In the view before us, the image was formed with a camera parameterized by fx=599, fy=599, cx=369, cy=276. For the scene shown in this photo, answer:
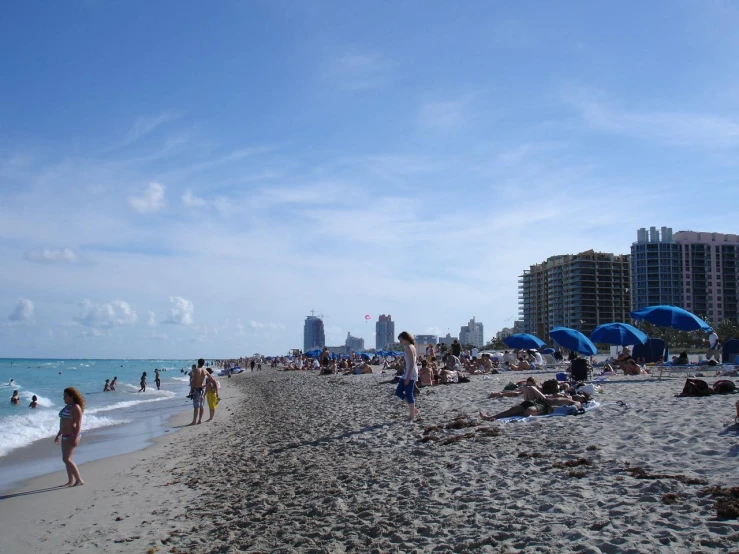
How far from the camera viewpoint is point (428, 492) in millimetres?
6086

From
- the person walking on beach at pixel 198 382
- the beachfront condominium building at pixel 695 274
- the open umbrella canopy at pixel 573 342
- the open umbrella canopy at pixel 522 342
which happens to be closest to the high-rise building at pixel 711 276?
the beachfront condominium building at pixel 695 274

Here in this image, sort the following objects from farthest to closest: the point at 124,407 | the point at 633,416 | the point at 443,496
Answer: the point at 124,407 < the point at 633,416 < the point at 443,496

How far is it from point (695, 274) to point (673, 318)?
110 meters

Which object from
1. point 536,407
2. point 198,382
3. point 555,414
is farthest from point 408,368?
point 198,382

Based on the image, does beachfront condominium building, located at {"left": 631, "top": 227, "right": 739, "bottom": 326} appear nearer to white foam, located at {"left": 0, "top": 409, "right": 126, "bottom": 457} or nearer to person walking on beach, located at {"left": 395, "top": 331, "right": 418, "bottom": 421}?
white foam, located at {"left": 0, "top": 409, "right": 126, "bottom": 457}

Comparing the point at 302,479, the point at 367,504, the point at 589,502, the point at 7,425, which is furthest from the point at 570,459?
the point at 7,425

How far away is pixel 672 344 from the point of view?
271ft

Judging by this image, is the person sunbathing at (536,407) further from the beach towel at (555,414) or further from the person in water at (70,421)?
the person in water at (70,421)

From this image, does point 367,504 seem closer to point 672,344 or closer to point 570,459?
point 570,459

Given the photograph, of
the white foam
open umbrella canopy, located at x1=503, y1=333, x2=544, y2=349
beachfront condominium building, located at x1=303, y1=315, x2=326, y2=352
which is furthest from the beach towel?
beachfront condominium building, located at x1=303, y1=315, x2=326, y2=352

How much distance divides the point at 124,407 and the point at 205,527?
22773 millimetres

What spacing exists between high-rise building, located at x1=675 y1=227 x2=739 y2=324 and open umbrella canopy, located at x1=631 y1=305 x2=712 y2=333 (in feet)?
354

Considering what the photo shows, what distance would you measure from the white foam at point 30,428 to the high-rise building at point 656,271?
358 ft

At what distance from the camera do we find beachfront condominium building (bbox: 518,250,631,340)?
361 ft
